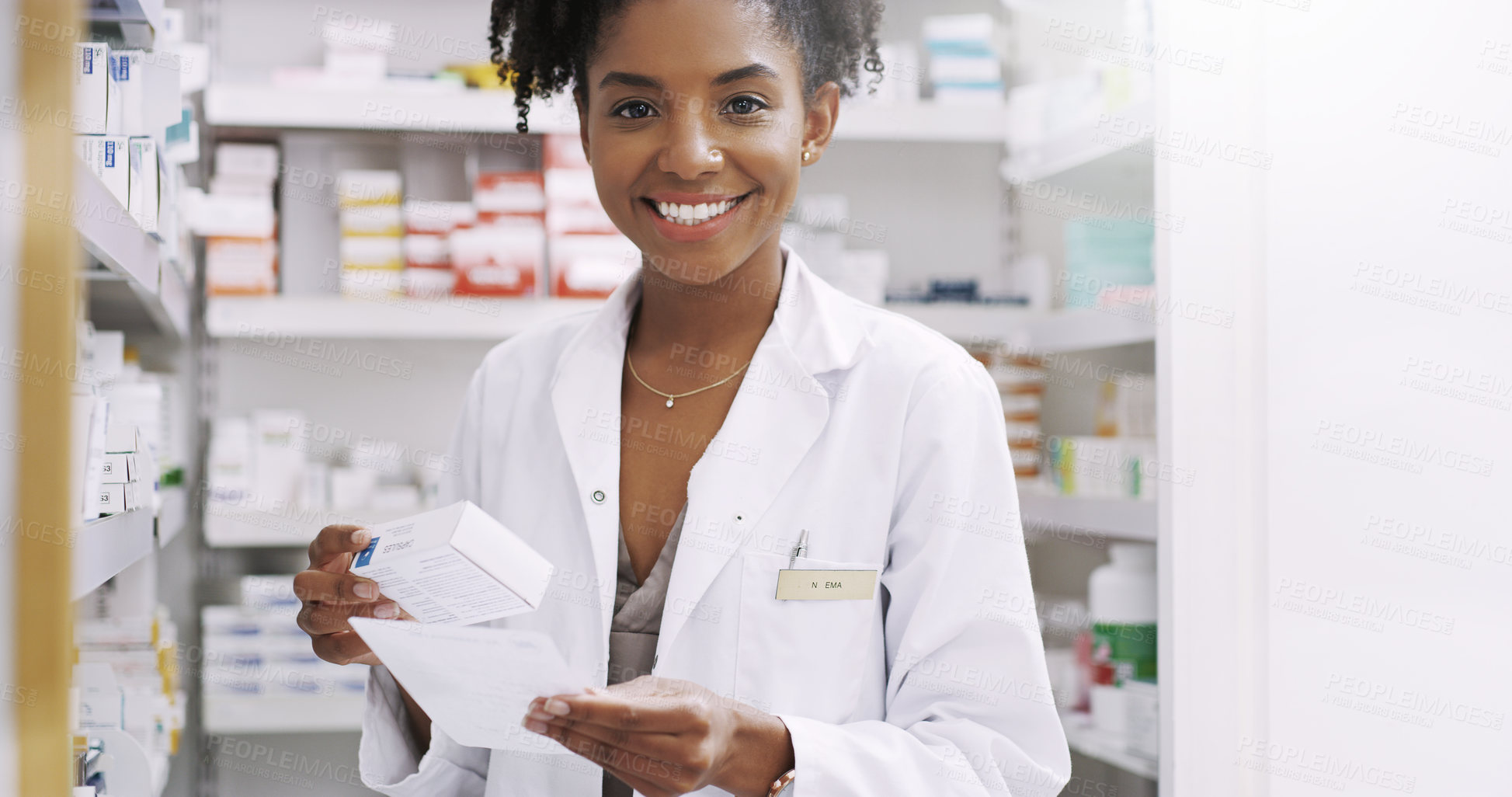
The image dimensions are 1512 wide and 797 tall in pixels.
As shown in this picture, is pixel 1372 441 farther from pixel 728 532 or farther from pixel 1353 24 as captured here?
pixel 728 532

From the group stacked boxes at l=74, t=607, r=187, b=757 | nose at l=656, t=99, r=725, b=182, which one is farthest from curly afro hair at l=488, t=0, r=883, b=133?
stacked boxes at l=74, t=607, r=187, b=757

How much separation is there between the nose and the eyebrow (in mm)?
36

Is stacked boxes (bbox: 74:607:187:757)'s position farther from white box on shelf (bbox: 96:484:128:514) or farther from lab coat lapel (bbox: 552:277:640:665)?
lab coat lapel (bbox: 552:277:640:665)

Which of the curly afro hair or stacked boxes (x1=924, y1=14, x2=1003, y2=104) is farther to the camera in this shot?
stacked boxes (x1=924, y1=14, x2=1003, y2=104)

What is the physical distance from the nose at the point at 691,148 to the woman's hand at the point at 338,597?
0.47m

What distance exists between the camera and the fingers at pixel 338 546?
1.04 meters

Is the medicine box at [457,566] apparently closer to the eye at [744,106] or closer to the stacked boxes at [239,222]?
the eye at [744,106]

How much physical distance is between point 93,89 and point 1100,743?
1994 mm

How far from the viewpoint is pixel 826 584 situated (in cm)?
115

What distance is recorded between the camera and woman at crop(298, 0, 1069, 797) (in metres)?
1.08

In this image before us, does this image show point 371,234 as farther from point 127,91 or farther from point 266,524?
point 127,91

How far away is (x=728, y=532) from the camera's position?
1155mm

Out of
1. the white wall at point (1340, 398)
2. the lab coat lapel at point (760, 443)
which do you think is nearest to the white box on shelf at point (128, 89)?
the lab coat lapel at point (760, 443)

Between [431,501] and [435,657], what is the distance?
1612 millimetres
